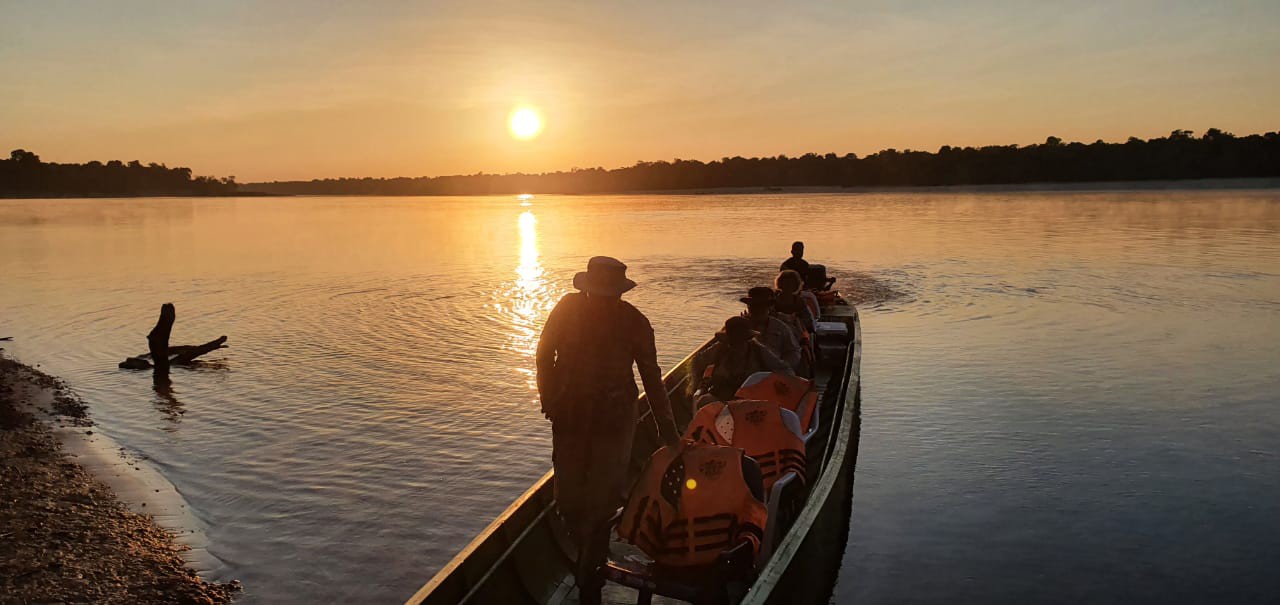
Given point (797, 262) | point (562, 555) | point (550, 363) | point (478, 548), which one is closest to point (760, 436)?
point (562, 555)

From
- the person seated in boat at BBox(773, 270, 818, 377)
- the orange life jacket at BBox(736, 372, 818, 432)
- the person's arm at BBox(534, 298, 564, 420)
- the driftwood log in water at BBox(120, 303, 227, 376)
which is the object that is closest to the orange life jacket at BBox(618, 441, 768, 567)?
the person's arm at BBox(534, 298, 564, 420)

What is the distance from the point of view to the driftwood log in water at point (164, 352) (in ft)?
58.0

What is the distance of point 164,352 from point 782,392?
48.6ft

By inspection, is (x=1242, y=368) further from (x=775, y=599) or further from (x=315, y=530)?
(x=315, y=530)

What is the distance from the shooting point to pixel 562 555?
6.77 metres

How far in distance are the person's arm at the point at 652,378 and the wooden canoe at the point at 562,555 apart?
1093 millimetres

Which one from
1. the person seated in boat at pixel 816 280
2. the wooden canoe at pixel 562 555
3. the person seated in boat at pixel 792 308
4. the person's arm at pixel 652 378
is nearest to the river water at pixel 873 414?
the wooden canoe at pixel 562 555

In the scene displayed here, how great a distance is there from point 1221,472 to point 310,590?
10.9 m

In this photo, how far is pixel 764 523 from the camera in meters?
5.86

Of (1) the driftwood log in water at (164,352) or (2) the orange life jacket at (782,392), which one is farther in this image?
(1) the driftwood log in water at (164,352)

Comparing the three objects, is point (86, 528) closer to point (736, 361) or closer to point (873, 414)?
point (736, 361)

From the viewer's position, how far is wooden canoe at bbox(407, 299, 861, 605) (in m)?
5.48

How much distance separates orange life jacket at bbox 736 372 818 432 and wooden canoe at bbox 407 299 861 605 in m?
0.49

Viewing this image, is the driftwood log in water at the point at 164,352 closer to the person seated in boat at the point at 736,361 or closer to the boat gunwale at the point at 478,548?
the person seated in boat at the point at 736,361
